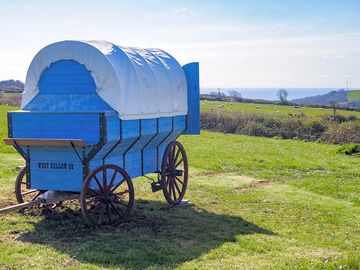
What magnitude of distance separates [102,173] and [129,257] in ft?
7.58

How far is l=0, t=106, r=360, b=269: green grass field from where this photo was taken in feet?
25.9

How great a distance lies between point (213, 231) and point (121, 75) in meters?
3.50

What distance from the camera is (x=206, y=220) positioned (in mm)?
10914

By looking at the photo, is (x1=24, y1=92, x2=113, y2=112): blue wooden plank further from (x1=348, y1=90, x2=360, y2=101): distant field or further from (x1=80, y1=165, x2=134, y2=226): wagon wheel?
(x1=348, y1=90, x2=360, y2=101): distant field

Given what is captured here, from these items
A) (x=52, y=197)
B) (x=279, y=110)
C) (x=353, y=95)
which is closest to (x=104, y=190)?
(x=52, y=197)

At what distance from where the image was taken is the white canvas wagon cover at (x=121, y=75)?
991cm

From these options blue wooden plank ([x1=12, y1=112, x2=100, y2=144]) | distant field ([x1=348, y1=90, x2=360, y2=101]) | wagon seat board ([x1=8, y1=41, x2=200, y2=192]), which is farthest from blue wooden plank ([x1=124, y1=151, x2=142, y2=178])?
distant field ([x1=348, y1=90, x2=360, y2=101])

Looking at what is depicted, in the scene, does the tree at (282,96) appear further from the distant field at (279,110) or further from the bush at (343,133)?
the bush at (343,133)

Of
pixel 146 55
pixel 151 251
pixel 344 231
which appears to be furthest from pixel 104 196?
pixel 344 231

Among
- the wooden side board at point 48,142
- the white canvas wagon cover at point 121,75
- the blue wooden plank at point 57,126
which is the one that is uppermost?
the white canvas wagon cover at point 121,75

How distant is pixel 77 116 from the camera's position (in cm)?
967

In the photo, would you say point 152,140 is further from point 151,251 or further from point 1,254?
point 1,254

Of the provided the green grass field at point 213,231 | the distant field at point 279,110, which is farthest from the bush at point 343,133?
the green grass field at point 213,231

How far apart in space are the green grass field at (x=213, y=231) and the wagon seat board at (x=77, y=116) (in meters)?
1.14
